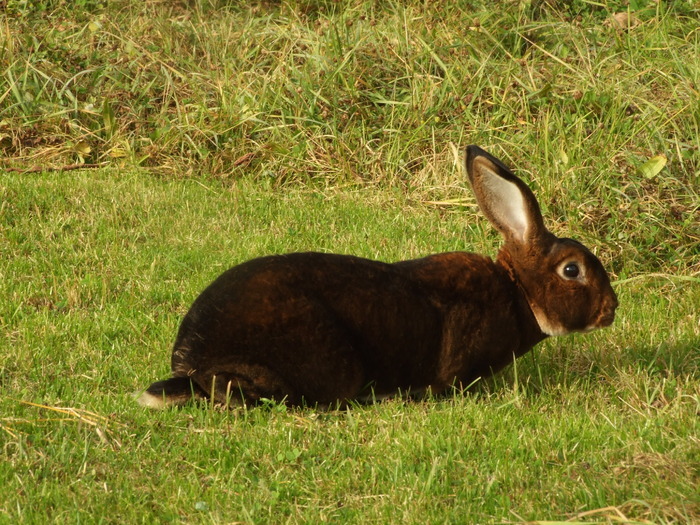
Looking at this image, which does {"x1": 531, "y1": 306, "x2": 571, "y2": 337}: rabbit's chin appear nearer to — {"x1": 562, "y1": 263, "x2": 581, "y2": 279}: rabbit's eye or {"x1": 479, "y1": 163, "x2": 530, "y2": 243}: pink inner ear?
{"x1": 562, "y1": 263, "x2": 581, "y2": 279}: rabbit's eye

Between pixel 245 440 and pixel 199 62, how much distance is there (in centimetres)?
597

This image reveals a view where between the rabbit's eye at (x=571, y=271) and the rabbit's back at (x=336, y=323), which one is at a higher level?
the rabbit's eye at (x=571, y=271)

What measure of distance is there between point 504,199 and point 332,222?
2628 mm

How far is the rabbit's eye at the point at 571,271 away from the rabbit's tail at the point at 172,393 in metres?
1.67

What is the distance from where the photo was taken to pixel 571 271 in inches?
182

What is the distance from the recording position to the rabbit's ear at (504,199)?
4.56 metres

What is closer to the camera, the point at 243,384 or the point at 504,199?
the point at 243,384

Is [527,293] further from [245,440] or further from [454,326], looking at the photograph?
[245,440]

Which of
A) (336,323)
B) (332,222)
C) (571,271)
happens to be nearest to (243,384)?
(336,323)

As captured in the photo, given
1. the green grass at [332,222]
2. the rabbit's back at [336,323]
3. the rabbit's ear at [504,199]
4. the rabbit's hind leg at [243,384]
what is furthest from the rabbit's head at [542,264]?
the rabbit's hind leg at [243,384]

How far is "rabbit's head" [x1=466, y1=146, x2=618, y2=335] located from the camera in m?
4.61

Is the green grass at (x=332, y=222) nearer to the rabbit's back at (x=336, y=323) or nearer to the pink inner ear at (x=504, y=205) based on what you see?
the rabbit's back at (x=336, y=323)

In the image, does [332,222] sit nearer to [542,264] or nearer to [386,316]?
[542,264]

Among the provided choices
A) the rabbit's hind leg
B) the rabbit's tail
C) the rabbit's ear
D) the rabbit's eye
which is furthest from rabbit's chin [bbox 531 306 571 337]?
the rabbit's tail
